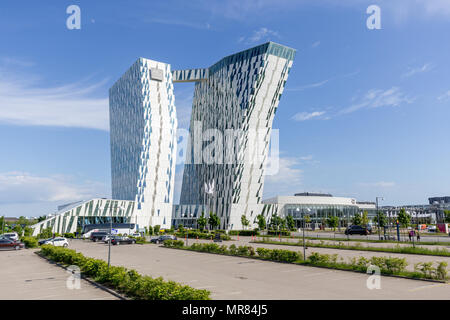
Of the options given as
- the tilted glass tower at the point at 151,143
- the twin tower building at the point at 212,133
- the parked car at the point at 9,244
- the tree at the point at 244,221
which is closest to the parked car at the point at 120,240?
the parked car at the point at 9,244

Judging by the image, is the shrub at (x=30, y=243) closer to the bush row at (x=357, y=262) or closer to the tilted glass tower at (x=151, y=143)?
the bush row at (x=357, y=262)

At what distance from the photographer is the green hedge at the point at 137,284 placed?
12.3 metres

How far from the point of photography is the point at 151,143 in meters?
93.8

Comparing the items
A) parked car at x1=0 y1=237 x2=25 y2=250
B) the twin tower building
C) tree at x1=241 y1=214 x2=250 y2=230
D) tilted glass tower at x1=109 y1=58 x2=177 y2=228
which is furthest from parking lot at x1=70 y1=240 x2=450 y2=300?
tilted glass tower at x1=109 y1=58 x2=177 y2=228

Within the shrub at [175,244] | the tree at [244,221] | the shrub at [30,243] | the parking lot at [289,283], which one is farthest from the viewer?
the tree at [244,221]

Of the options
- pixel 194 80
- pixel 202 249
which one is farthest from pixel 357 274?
pixel 194 80

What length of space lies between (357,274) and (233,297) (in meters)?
9.73

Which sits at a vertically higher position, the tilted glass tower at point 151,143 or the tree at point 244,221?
the tilted glass tower at point 151,143

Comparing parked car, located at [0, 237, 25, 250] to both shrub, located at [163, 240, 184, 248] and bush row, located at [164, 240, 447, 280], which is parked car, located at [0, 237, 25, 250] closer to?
shrub, located at [163, 240, 184, 248]

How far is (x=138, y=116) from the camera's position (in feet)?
315

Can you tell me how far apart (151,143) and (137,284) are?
8148cm

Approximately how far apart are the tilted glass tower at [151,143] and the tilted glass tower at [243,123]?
1418cm

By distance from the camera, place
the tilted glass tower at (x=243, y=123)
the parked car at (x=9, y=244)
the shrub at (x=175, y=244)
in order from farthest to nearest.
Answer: the tilted glass tower at (x=243, y=123)
the parked car at (x=9, y=244)
the shrub at (x=175, y=244)
